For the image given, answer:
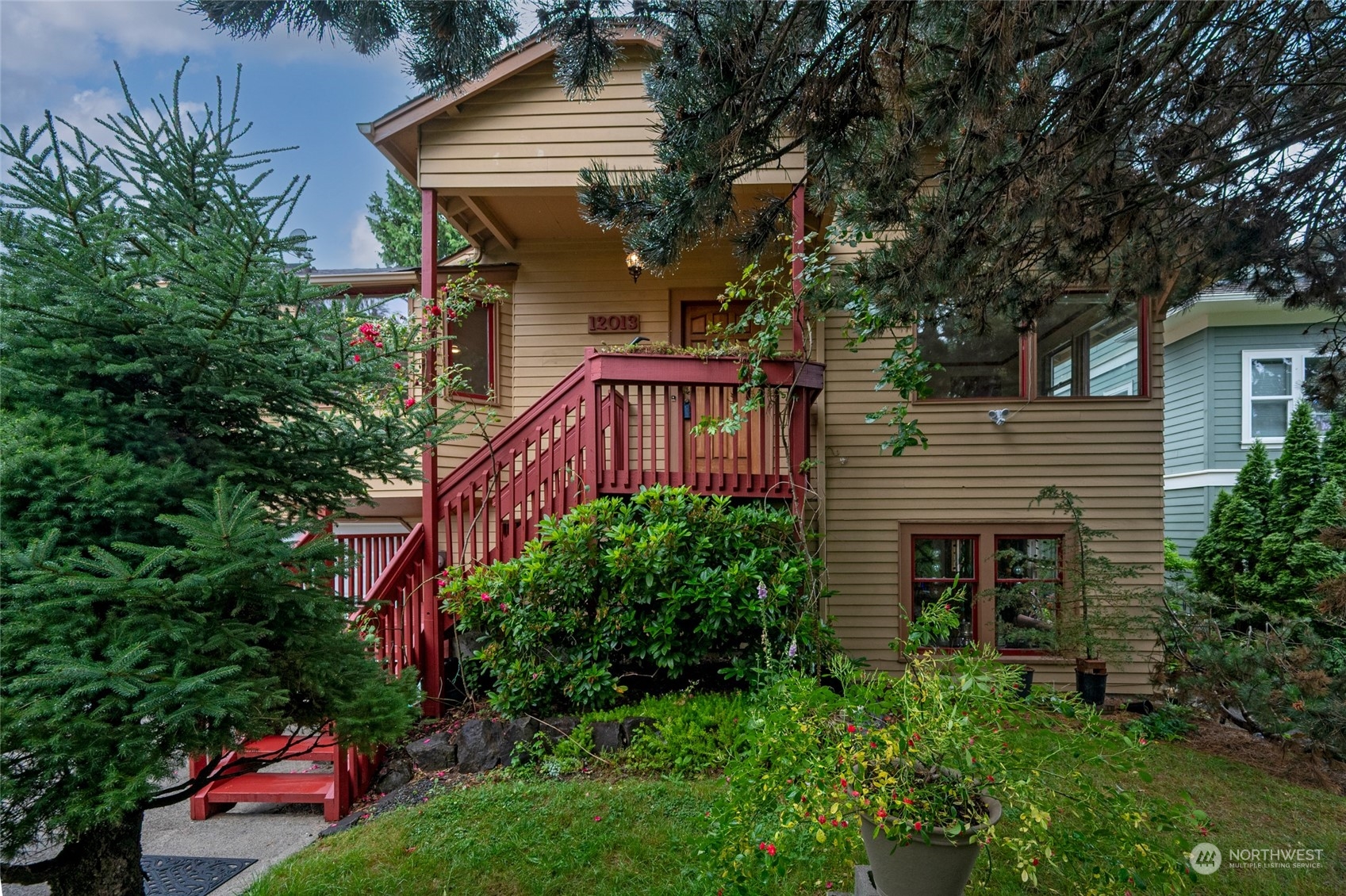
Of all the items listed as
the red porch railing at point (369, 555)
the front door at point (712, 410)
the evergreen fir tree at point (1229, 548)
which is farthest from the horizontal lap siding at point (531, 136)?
Result: the evergreen fir tree at point (1229, 548)

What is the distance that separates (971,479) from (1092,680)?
2.09 meters

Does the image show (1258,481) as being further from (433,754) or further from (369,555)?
(369,555)

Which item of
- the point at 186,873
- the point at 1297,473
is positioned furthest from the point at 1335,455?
the point at 186,873

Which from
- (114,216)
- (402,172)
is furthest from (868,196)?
(402,172)

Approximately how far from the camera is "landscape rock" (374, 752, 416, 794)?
175 inches

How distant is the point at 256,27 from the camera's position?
7.45ft

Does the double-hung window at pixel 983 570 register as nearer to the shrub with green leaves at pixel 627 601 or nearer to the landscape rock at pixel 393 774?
the shrub with green leaves at pixel 627 601

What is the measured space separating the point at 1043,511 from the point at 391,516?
22.9 feet

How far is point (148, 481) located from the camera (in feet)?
7.23

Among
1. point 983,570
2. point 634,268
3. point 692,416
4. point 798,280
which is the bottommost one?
point 983,570

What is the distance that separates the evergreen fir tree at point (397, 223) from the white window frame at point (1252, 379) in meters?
17.8

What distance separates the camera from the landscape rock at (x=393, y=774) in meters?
4.46

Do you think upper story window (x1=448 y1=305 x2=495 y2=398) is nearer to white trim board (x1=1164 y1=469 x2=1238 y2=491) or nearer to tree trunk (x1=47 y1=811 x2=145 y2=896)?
tree trunk (x1=47 y1=811 x2=145 y2=896)

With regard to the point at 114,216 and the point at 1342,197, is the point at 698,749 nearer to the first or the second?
the point at 114,216
